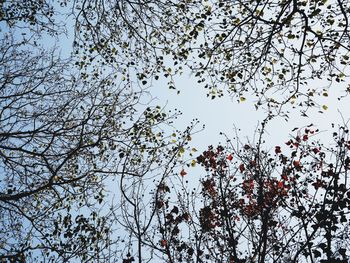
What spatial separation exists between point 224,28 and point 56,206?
6068 mm

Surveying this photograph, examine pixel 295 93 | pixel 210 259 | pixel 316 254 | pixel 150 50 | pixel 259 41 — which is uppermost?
pixel 150 50

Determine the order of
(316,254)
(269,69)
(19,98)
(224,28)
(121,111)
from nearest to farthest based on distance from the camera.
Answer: (316,254)
(224,28)
(269,69)
(19,98)
(121,111)

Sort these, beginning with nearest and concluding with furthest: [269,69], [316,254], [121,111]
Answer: [316,254] → [269,69] → [121,111]

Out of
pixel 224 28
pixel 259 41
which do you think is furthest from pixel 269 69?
pixel 224 28

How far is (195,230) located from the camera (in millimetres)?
7930

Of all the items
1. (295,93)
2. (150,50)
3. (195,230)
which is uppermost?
(150,50)

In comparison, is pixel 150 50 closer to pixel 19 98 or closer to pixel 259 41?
pixel 259 41

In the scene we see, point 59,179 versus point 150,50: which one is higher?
point 150,50

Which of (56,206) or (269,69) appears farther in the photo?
(56,206)

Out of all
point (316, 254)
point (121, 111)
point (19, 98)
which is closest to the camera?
point (316, 254)

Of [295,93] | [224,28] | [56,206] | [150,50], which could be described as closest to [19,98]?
[56,206]

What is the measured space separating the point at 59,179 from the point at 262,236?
5031 mm

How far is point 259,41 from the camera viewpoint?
21.6 ft

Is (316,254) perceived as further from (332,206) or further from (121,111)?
(121,111)
